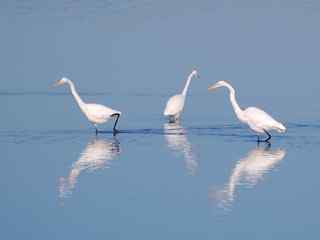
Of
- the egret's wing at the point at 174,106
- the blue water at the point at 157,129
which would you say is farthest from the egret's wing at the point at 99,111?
the egret's wing at the point at 174,106

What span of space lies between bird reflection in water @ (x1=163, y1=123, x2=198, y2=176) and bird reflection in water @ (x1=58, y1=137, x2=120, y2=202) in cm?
85

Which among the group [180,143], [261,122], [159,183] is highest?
[261,122]

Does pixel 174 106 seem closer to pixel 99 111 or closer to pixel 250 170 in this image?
pixel 99 111

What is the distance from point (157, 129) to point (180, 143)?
69.5 inches

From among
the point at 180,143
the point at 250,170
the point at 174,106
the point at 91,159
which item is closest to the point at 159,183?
the point at 250,170

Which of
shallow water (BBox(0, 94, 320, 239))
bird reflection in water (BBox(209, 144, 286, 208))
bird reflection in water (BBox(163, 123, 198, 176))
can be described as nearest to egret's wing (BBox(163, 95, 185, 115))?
bird reflection in water (BBox(163, 123, 198, 176))

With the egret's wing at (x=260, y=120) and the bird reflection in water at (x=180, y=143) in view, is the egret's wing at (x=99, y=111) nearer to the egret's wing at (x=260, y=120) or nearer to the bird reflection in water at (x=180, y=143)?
the bird reflection in water at (x=180, y=143)

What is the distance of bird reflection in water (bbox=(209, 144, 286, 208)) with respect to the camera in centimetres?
1158

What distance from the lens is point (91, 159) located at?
14.2m

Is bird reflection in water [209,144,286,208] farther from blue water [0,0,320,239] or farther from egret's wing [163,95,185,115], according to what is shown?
egret's wing [163,95,185,115]

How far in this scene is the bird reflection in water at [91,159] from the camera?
1221 centimetres

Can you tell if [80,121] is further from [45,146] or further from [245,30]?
[245,30]

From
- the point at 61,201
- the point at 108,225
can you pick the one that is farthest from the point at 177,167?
the point at 108,225

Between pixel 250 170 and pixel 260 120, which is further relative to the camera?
pixel 260 120
